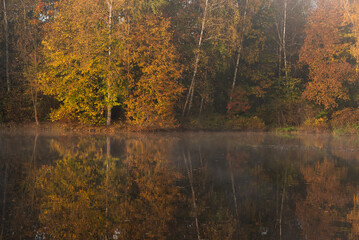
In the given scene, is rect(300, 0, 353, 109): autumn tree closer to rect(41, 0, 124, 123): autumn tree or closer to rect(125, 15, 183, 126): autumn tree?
rect(125, 15, 183, 126): autumn tree

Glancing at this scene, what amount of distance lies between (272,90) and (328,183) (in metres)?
27.2

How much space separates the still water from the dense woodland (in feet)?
39.9

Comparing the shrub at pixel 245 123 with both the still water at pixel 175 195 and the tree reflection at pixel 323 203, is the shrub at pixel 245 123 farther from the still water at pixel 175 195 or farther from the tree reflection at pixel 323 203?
the tree reflection at pixel 323 203

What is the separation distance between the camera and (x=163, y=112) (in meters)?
29.9

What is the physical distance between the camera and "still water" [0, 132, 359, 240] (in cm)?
748

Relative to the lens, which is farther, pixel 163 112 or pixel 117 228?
pixel 163 112

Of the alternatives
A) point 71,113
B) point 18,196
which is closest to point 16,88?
point 71,113

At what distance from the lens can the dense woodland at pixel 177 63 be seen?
29.8m

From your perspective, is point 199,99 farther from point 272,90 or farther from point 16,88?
point 16,88

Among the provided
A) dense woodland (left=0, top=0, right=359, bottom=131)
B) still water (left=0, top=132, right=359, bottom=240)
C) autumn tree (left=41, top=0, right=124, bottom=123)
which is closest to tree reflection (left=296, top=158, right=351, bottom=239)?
still water (left=0, top=132, right=359, bottom=240)

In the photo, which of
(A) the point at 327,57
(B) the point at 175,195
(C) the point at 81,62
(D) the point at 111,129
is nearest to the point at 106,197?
(B) the point at 175,195

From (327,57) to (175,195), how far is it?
96.2ft

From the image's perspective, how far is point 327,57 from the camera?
34.9 m

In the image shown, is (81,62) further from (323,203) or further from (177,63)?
(323,203)
